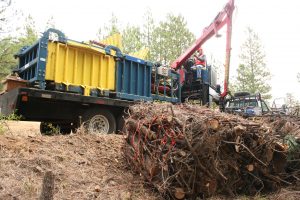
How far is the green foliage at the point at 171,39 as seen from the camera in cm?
2672

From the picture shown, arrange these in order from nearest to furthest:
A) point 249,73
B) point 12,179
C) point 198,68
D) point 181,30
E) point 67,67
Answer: point 12,179, point 67,67, point 198,68, point 181,30, point 249,73

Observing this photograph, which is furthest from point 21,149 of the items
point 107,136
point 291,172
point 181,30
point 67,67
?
point 181,30

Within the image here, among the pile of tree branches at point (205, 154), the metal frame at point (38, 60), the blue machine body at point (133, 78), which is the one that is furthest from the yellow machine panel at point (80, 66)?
the pile of tree branches at point (205, 154)

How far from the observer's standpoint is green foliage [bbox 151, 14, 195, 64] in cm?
2672

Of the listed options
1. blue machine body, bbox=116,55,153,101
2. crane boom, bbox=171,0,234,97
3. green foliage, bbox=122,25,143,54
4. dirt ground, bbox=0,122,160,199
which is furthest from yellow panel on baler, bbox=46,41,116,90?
green foliage, bbox=122,25,143,54

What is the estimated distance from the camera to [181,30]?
2725 centimetres

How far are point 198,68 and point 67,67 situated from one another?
5217 mm

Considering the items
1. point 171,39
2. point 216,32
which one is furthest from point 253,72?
point 216,32

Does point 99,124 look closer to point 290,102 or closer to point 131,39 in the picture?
point 290,102

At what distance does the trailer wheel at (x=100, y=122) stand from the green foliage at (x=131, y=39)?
732 inches

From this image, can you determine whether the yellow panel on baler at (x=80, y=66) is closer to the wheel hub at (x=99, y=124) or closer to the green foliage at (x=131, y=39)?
the wheel hub at (x=99, y=124)

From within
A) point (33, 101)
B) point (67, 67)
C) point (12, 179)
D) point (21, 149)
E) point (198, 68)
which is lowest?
point (12, 179)

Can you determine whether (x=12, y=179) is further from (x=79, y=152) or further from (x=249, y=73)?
(x=249, y=73)

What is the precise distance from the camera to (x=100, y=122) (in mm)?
7910
